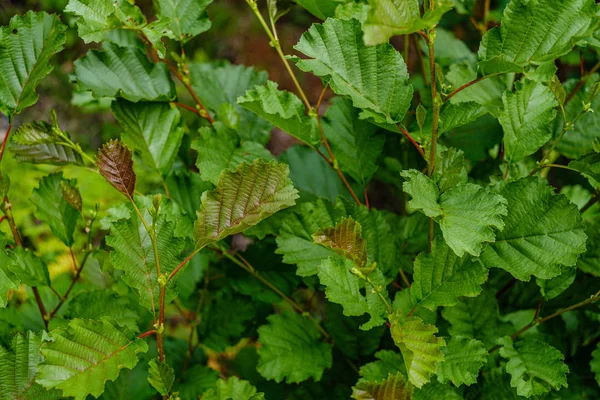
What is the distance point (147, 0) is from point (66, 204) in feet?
6.97

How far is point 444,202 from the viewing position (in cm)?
65

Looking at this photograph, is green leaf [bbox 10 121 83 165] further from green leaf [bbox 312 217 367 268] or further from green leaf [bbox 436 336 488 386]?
green leaf [bbox 436 336 488 386]

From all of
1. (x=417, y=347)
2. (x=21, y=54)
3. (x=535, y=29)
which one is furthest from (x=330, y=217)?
(x=21, y=54)

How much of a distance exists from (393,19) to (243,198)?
0.89ft

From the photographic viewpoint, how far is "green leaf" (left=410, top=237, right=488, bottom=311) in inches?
26.2

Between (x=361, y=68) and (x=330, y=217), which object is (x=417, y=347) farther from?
(x=361, y=68)

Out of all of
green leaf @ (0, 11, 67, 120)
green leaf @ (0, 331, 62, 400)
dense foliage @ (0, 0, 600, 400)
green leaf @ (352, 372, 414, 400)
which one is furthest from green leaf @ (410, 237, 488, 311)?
green leaf @ (0, 11, 67, 120)

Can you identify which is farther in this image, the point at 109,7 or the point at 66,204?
the point at 66,204

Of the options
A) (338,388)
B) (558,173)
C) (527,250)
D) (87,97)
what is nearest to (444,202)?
(527,250)

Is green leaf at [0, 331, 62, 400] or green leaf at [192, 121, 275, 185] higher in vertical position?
green leaf at [192, 121, 275, 185]

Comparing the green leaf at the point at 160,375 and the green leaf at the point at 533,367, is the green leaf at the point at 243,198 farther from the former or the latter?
the green leaf at the point at 533,367

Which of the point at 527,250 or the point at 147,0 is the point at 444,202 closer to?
the point at 527,250

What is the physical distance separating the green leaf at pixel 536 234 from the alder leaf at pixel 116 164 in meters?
0.46

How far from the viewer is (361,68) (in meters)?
0.70
